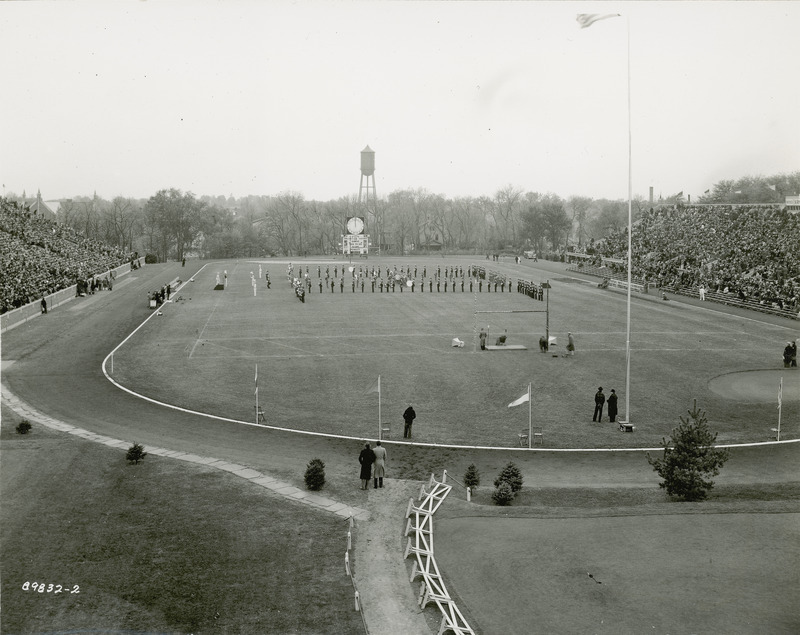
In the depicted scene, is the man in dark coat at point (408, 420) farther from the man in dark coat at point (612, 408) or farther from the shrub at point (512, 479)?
the man in dark coat at point (612, 408)

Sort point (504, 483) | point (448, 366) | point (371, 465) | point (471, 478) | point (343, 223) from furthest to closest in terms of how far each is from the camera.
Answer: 1. point (343, 223)
2. point (448, 366)
3. point (471, 478)
4. point (371, 465)
5. point (504, 483)

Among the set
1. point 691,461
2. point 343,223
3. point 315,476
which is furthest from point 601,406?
point 343,223

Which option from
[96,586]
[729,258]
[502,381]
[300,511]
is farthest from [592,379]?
[729,258]

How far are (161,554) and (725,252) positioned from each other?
66821 mm

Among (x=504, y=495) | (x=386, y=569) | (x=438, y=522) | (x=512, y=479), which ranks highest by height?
(x=512, y=479)

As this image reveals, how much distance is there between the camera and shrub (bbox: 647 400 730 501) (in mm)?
18312

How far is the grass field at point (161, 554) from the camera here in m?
13.3

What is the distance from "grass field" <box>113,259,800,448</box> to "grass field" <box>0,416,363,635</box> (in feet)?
25.3

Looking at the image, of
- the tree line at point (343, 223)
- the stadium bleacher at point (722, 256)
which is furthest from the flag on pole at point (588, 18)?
the tree line at point (343, 223)

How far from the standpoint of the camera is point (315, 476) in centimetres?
1967

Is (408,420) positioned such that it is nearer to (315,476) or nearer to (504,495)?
(315,476)

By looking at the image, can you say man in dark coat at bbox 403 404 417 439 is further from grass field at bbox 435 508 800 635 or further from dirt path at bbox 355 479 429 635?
grass field at bbox 435 508 800 635

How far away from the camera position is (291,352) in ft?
135

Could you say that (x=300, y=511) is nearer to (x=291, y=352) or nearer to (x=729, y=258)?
(x=291, y=352)
